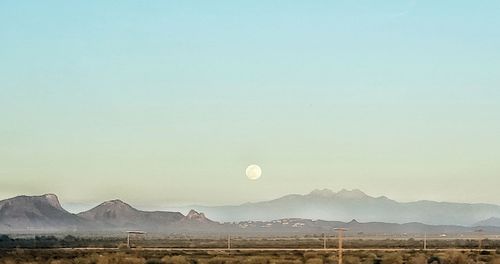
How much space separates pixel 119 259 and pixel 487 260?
30892mm

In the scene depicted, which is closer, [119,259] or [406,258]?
[119,259]

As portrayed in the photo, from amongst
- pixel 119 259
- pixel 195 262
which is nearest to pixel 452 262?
pixel 195 262

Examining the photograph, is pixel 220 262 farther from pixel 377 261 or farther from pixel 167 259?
pixel 377 261

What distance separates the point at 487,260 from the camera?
2886 inches

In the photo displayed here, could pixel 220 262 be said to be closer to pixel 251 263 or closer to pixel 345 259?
pixel 251 263

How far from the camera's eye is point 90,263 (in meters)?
67.4

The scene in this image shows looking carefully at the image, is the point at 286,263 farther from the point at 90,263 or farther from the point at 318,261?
the point at 90,263

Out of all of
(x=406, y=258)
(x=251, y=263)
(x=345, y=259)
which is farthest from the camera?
(x=406, y=258)

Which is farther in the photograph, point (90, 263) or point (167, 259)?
point (167, 259)

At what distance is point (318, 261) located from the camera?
69062 millimetres

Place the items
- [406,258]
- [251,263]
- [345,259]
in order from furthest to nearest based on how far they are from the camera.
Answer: [406,258]
[345,259]
[251,263]

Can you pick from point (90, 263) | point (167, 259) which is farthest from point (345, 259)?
point (90, 263)

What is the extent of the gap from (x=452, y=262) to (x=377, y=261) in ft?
21.4

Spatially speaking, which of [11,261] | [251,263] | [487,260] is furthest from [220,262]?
[487,260]
